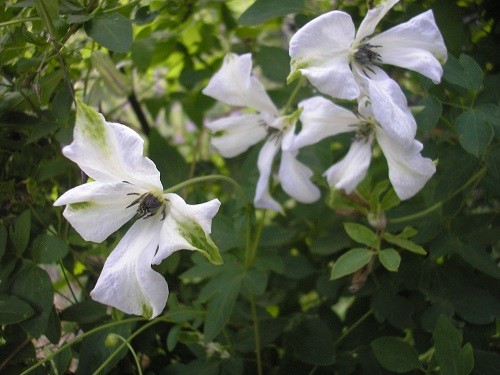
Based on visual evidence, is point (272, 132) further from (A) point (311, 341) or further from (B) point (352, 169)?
(A) point (311, 341)

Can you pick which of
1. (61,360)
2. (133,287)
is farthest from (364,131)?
(61,360)

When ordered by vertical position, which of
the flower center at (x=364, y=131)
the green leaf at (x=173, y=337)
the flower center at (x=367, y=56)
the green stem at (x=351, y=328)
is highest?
the flower center at (x=367, y=56)

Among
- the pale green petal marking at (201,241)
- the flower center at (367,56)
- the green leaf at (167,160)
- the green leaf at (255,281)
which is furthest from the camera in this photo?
the green leaf at (167,160)

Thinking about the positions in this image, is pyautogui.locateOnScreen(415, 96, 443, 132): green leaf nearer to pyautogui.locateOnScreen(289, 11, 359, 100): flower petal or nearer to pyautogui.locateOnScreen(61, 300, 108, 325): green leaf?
pyautogui.locateOnScreen(289, 11, 359, 100): flower petal

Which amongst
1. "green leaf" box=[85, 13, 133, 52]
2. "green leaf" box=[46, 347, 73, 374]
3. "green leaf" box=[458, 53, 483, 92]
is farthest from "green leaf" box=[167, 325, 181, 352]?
"green leaf" box=[458, 53, 483, 92]

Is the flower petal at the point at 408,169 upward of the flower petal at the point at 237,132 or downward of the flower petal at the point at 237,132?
upward

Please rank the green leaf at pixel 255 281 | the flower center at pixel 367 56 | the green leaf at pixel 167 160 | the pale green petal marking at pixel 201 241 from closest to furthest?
the pale green petal marking at pixel 201 241 → the flower center at pixel 367 56 → the green leaf at pixel 255 281 → the green leaf at pixel 167 160

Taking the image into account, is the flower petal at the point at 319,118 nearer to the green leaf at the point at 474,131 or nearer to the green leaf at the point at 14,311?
the green leaf at the point at 474,131

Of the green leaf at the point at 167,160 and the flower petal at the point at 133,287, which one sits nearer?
the flower petal at the point at 133,287

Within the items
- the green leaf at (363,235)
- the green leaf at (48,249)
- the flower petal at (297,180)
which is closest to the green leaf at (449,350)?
the green leaf at (363,235)
